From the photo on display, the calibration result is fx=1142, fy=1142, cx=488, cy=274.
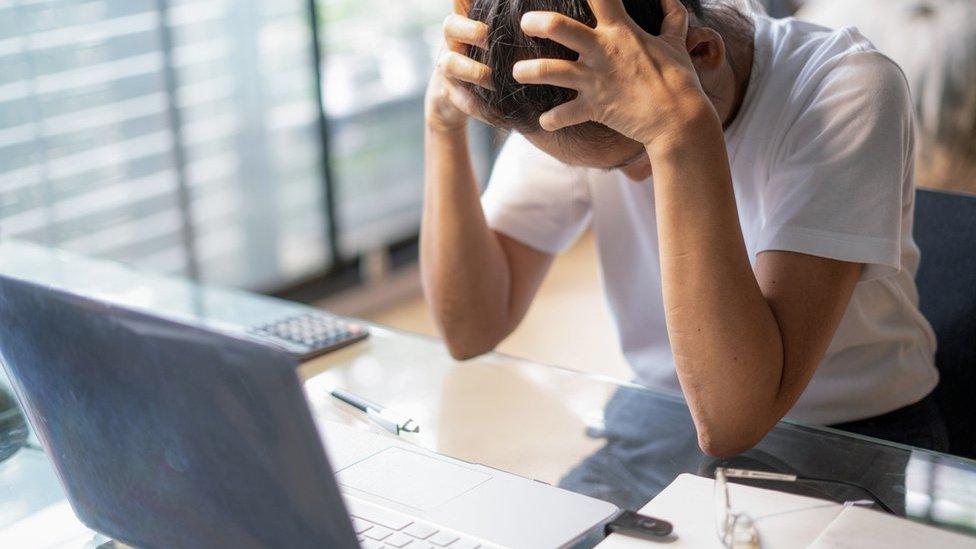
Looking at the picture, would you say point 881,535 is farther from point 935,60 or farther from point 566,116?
point 935,60

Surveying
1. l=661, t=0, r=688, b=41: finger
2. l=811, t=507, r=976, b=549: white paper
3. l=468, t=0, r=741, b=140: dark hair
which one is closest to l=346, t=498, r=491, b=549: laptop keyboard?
l=811, t=507, r=976, b=549: white paper

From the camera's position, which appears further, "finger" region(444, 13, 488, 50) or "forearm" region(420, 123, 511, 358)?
"forearm" region(420, 123, 511, 358)

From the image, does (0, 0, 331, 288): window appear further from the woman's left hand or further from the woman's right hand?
the woman's left hand

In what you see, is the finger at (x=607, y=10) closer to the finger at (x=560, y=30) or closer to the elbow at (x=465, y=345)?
the finger at (x=560, y=30)

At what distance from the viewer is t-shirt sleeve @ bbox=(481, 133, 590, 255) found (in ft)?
4.19

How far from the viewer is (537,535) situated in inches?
31.6

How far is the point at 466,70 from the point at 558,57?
3.3 inches

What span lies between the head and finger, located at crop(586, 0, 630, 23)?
17 millimetres

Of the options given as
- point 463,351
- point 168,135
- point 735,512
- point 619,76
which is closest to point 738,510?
point 735,512

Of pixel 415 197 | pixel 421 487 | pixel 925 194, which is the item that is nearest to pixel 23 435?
pixel 421 487

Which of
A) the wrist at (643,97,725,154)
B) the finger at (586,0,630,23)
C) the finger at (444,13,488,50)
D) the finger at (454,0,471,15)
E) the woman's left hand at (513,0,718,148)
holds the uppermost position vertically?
the finger at (586,0,630,23)

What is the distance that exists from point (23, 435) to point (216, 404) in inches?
17.9

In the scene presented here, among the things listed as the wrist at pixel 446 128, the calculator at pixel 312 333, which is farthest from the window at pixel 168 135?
the wrist at pixel 446 128

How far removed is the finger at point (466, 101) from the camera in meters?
0.98
